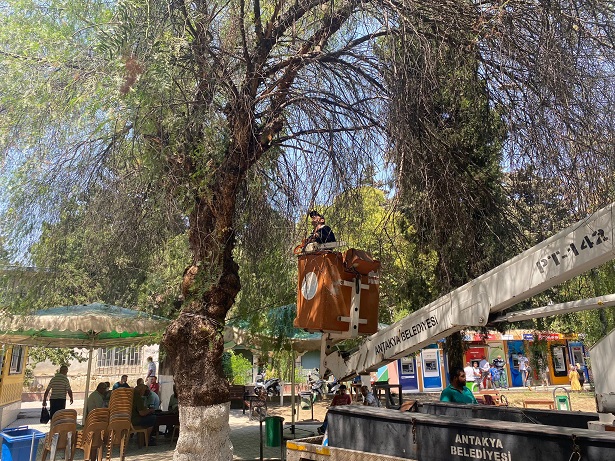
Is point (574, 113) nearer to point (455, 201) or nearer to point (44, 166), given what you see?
point (455, 201)

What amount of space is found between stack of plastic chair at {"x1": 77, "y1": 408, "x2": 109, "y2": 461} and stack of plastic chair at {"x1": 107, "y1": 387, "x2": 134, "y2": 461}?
7.9 inches

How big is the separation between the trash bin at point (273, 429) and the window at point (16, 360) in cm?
1182

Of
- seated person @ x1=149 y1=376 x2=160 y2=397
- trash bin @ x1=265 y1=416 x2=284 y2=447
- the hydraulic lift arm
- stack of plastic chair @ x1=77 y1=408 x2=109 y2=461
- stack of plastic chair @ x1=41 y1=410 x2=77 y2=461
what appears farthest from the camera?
seated person @ x1=149 y1=376 x2=160 y2=397

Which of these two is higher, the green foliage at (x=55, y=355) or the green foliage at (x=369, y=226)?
the green foliage at (x=369, y=226)

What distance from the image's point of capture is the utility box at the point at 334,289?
6441mm

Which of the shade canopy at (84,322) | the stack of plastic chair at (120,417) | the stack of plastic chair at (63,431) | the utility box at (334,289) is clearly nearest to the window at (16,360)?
the shade canopy at (84,322)

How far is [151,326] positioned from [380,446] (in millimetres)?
6779

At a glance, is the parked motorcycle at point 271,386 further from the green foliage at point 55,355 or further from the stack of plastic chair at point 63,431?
the stack of plastic chair at point 63,431

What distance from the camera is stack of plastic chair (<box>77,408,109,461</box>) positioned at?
9.16 meters

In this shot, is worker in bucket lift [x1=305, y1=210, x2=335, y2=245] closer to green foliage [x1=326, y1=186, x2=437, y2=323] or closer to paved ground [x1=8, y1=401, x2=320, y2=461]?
green foliage [x1=326, y1=186, x2=437, y2=323]

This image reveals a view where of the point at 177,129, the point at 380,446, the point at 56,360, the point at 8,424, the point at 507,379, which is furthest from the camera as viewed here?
the point at 507,379

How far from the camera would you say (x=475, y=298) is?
5.64 meters

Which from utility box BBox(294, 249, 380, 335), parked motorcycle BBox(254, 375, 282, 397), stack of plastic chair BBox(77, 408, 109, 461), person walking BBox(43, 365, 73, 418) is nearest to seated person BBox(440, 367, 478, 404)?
utility box BBox(294, 249, 380, 335)

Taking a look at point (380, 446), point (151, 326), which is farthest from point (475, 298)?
point (151, 326)
